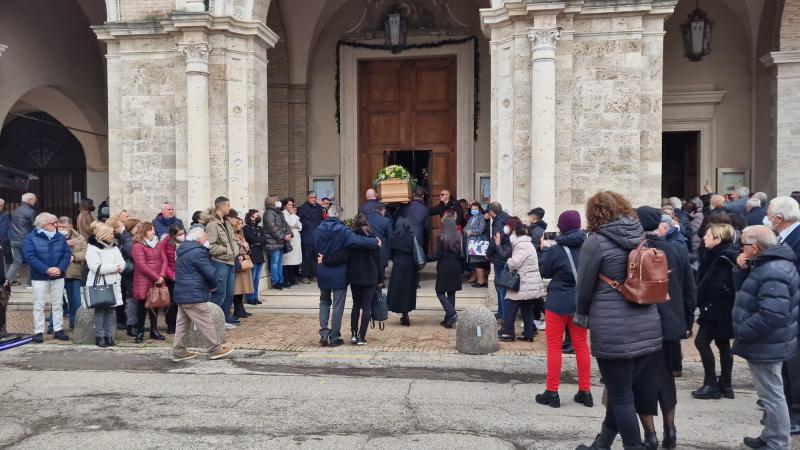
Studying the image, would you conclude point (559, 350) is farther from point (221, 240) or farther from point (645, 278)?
point (221, 240)

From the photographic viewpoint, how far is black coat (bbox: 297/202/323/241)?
12953mm

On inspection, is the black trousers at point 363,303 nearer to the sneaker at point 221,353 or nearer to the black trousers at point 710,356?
the sneaker at point 221,353

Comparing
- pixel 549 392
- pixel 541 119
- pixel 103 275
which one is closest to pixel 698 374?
pixel 549 392

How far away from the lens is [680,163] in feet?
52.1

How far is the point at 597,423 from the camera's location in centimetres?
559

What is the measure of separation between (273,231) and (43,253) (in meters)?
3.92

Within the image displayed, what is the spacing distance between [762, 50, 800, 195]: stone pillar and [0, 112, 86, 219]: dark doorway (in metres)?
17.5

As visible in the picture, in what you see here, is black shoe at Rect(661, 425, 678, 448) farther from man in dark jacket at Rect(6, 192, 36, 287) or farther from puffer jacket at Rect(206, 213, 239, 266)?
man in dark jacket at Rect(6, 192, 36, 287)

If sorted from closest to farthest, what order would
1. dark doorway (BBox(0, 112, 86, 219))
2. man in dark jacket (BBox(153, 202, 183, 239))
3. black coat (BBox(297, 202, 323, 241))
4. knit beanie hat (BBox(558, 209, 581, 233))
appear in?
knit beanie hat (BBox(558, 209, 581, 233)) → man in dark jacket (BBox(153, 202, 183, 239)) → black coat (BBox(297, 202, 323, 241)) → dark doorway (BBox(0, 112, 86, 219))

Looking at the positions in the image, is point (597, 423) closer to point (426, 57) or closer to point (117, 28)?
point (117, 28)

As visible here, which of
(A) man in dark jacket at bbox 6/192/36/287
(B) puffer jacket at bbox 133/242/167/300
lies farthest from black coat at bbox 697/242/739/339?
(A) man in dark jacket at bbox 6/192/36/287

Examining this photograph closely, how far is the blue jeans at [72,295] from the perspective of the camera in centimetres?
972

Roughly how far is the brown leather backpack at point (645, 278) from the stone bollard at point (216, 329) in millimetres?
5503

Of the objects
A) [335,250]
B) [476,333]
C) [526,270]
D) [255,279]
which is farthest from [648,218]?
[255,279]
